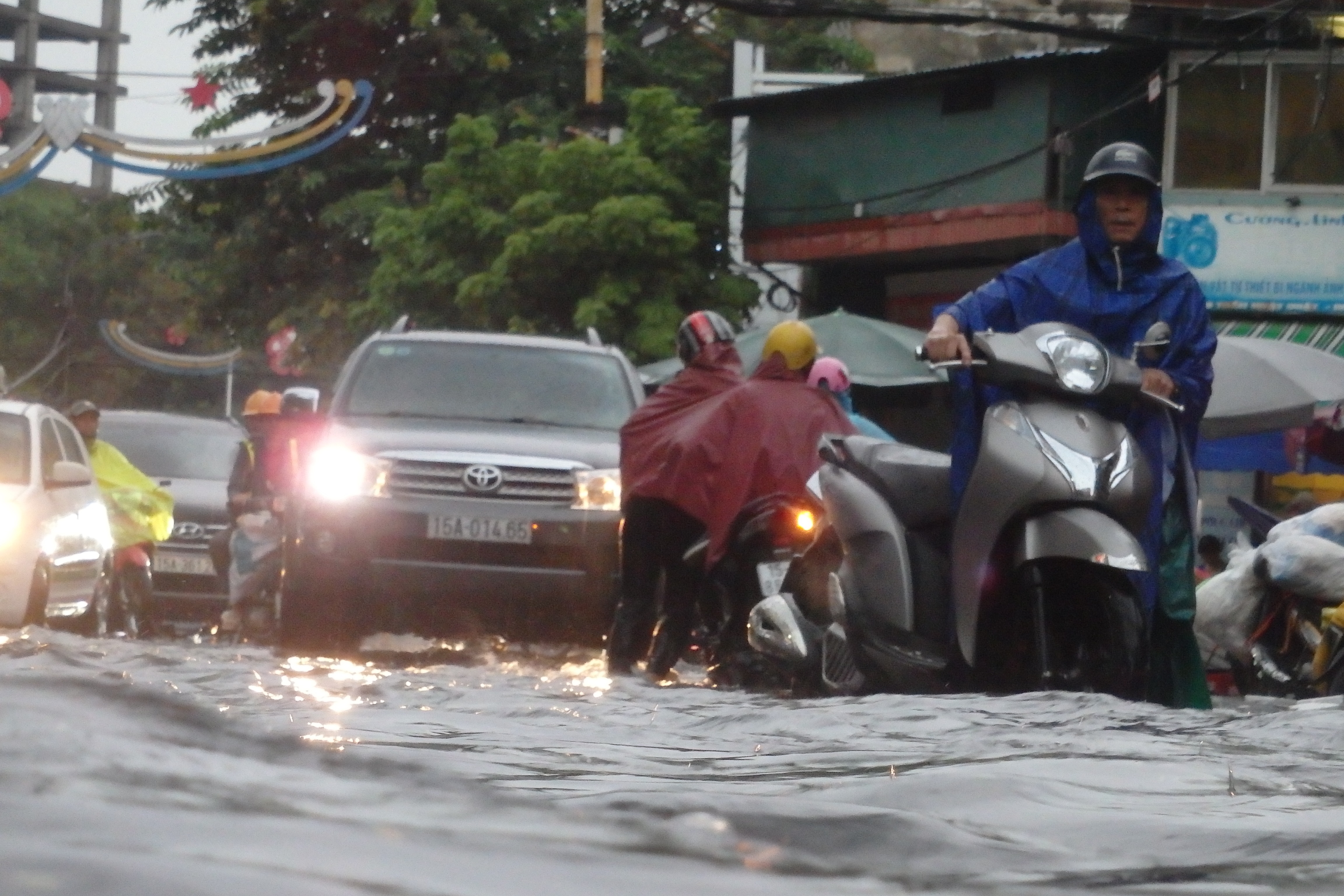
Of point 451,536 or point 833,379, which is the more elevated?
point 833,379

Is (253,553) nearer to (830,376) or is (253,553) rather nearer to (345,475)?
(345,475)

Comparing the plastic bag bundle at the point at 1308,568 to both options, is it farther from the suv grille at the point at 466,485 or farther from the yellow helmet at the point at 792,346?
the suv grille at the point at 466,485

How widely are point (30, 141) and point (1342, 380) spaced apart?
42.1 ft

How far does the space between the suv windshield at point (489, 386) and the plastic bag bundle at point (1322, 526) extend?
3999 millimetres

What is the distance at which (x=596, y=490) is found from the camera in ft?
34.8

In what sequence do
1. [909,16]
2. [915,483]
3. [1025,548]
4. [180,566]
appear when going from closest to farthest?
[1025,548] < [915,483] < [909,16] < [180,566]

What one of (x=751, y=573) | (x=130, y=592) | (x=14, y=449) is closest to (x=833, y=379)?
(x=751, y=573)

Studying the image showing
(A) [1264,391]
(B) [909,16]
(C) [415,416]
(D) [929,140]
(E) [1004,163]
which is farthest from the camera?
(D) [929,140]

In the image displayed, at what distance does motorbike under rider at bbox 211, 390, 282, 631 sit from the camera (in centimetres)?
1376

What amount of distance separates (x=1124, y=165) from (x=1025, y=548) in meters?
1.15

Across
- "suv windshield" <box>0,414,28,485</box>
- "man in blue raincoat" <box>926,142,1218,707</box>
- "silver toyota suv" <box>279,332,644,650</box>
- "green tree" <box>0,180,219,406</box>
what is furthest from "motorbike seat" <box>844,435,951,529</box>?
"green tree" <box>0,180,219,406</box>

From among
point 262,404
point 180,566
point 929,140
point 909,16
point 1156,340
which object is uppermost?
point 929,140

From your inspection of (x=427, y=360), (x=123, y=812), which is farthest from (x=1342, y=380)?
(x=123, y=812)

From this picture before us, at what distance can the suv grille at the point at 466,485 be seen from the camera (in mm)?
10492
